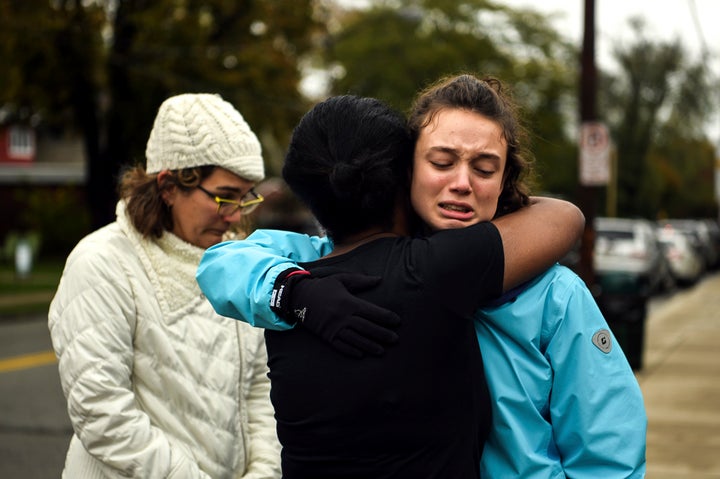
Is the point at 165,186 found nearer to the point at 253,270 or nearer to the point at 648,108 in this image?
the point at 253,270

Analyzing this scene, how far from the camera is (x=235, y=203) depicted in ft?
9.59

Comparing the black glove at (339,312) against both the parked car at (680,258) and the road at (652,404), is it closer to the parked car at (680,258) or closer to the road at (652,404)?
the road at (652,404)

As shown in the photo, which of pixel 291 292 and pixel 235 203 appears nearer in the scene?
pixel 291 292

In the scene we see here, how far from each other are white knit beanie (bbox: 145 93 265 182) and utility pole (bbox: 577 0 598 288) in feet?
28.2

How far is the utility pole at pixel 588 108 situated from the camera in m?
11.3

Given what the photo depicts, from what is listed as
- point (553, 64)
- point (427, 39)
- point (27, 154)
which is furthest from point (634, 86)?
point (27, 154)

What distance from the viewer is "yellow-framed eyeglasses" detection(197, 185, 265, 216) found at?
2.89 m

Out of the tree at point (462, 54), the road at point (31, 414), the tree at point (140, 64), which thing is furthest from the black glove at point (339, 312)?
the tree at point (462, 54)

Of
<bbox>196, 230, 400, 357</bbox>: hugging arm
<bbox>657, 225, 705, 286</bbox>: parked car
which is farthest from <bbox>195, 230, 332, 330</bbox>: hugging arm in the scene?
<bbox>657, 225, 705, 286</bbox>: parked car

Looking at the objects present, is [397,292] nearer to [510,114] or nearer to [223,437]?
[510,114]

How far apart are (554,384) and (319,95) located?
114 feet

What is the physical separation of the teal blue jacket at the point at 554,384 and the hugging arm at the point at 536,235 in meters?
0.04

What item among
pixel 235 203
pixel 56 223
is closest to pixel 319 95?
pixel 56 223

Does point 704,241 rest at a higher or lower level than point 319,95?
lower
